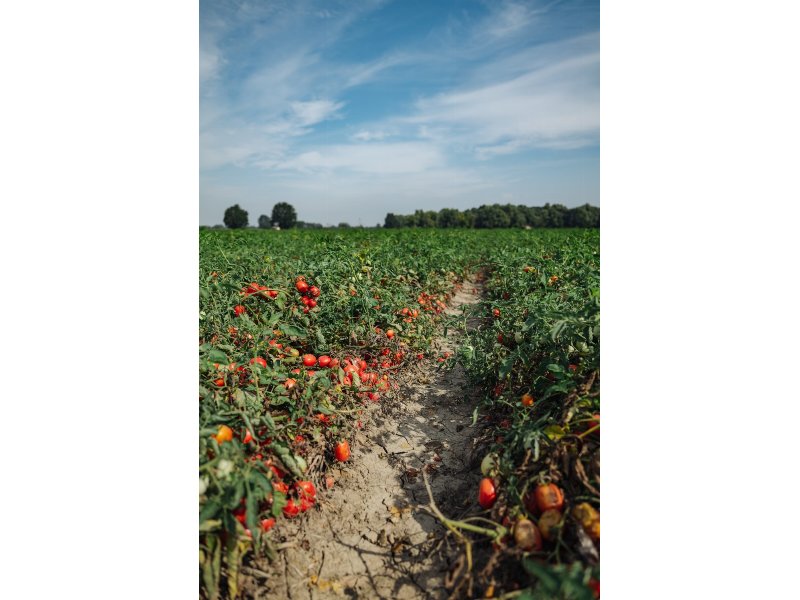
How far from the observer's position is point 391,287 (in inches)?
176

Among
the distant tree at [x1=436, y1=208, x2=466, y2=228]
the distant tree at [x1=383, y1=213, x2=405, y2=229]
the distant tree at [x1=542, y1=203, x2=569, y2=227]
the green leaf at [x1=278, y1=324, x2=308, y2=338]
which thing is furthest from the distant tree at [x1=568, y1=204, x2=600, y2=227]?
the distant tree at [x1=436, y1=208, x2=466, y2=228]

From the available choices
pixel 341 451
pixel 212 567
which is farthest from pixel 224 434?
pixel 341 451

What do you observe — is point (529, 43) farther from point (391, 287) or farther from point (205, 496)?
point (391, 287)

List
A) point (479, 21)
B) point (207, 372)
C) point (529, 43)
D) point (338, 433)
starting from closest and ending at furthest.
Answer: point (529, 43) → point (479, 21) → point (207, 372) → point (338, 433)

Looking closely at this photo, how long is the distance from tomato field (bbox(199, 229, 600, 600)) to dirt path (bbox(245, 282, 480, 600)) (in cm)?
6

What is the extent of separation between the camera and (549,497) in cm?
154

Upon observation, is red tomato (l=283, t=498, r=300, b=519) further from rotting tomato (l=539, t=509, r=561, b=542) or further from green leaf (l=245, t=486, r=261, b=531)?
rotting tomato (l=539, t=509, r=561, b=542)

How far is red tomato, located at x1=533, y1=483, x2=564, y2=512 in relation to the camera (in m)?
1.53

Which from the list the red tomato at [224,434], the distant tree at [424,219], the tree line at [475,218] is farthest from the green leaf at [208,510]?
the distant tree at [424,219]

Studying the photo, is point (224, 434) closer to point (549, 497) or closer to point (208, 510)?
point (208, 510)
